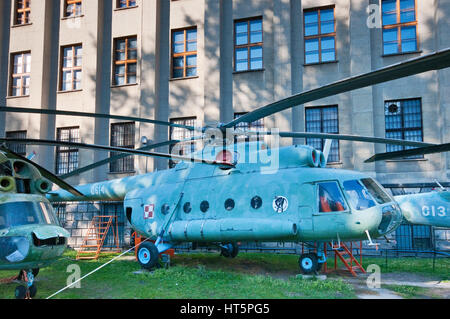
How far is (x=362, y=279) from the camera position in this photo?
1076 centimetres

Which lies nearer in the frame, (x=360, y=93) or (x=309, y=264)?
(x=309, y=264)

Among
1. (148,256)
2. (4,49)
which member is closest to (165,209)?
(148,256)

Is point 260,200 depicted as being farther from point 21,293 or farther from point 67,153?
point 67,153

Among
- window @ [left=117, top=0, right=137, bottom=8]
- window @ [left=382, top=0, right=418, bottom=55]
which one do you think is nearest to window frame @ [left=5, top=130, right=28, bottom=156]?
window @ [left=117, top=0, right=137, bottom=8]

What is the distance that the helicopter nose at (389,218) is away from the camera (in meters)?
9.91

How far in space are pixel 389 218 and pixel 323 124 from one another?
8.98m

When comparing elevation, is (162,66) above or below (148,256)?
above

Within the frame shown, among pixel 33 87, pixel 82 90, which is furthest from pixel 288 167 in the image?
pixel 33 87

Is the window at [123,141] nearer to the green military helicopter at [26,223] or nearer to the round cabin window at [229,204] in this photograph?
the round cabin window at [229,204]

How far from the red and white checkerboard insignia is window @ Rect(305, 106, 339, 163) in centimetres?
858

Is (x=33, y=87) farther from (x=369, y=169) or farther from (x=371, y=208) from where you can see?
(x=371, y=208)

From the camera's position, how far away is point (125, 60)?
22.0 m

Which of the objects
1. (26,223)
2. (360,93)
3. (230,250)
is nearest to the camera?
(26,223)

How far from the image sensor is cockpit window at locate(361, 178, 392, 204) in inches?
400
